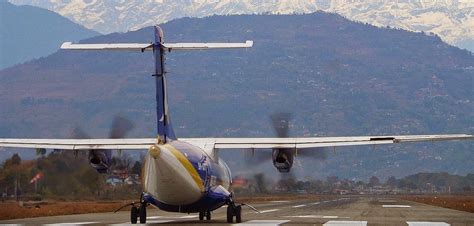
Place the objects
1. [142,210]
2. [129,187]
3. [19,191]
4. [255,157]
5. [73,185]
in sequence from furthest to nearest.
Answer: [129,187] < [19,191] < [73,185] < [255,157] < [142,210]

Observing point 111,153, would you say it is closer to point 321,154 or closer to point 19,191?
point 321,154

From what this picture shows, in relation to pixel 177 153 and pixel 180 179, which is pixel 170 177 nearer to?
pixel 180 179

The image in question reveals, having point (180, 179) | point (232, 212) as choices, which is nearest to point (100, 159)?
point (232, 212)

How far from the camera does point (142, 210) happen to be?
3922cm

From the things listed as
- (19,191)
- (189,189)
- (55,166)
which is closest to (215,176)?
(189,189)

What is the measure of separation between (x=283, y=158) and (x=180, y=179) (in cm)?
849

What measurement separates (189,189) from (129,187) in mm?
49180

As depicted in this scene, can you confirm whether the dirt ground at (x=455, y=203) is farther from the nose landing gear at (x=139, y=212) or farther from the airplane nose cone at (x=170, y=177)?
the airplane nose cone at (x=170, y=177)

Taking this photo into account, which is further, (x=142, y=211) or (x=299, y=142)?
(x=299, y=142)

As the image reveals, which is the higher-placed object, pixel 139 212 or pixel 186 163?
pixel 186 163

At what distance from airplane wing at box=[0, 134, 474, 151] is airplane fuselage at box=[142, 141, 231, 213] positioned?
2065 mm

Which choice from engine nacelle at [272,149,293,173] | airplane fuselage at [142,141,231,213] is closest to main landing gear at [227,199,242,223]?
airplane fuselage at [142,141,231,213]

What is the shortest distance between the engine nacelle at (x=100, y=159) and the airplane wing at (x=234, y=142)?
0.67m

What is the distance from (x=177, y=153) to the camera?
35.6 meters
